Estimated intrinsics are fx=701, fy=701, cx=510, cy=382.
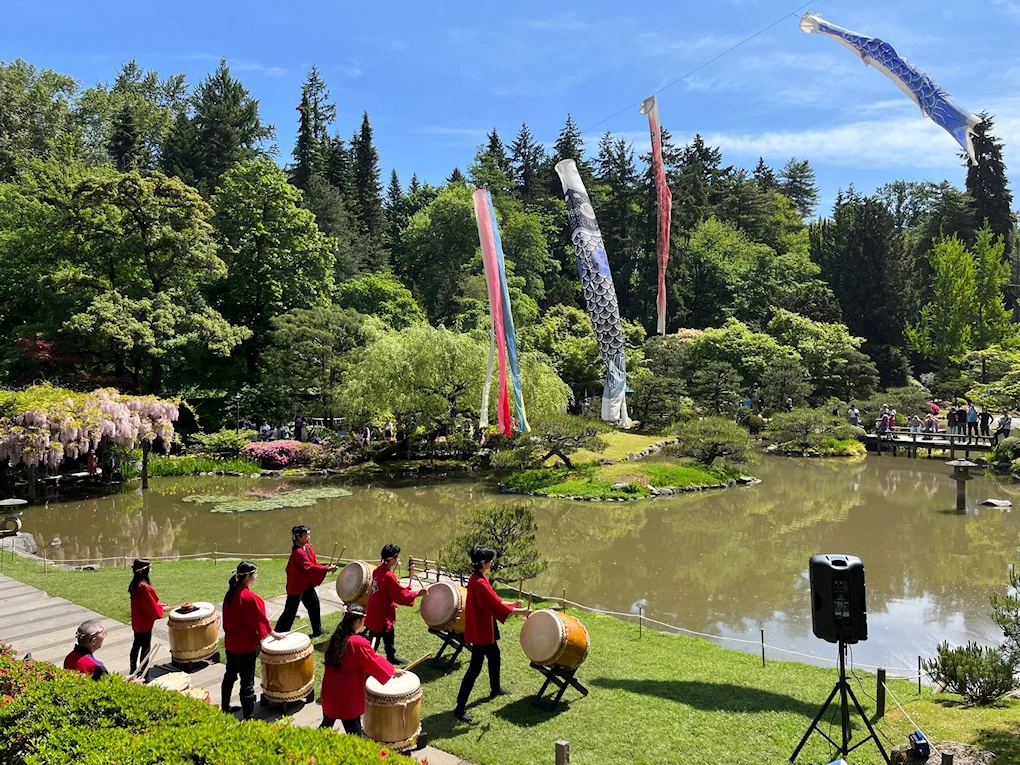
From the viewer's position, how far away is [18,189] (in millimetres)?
27531

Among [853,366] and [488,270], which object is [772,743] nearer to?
[488,270]

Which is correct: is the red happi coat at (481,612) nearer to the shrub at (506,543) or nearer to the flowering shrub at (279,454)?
the shrub at (506,543)

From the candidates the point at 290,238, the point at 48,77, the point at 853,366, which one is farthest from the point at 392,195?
the point at 853,366

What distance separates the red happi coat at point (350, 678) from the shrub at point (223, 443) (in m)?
20.6

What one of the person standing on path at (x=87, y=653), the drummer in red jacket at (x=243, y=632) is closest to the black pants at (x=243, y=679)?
the drummer in red jacket at (x=243, y=632)

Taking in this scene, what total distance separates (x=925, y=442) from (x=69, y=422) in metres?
27.6

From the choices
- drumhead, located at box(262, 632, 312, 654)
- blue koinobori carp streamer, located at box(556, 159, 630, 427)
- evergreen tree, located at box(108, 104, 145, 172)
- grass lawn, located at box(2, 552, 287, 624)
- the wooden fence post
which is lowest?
grass lawn, located at box(2, 552, 287, 624)

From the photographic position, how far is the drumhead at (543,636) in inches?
226

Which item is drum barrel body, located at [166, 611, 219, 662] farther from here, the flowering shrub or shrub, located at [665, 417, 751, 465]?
the flowering shrub

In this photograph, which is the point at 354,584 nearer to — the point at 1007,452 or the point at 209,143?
the point at 1007,452

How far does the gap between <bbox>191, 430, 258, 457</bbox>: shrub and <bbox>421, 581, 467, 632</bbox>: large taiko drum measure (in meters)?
19.1

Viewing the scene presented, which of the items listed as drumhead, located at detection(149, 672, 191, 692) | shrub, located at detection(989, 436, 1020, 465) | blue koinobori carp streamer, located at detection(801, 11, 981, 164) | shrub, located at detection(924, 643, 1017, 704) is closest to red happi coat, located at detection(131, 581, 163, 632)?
drumhead, located at detection(149, 672, 191, 692)

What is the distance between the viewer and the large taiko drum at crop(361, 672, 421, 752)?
4.84 metres

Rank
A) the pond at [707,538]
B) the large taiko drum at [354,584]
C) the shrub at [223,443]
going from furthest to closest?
1. the shrub at [223,443]
2. the pond at [707,538]
3. the large taiko drum at [354,584]
